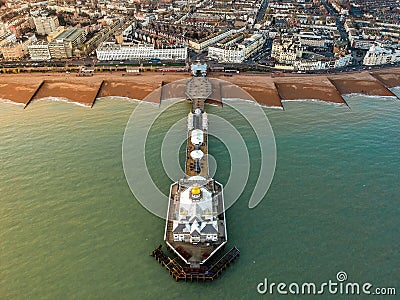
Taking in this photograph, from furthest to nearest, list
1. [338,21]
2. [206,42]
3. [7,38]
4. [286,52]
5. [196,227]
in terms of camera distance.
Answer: [338,21] → [7,38] → [206,42] → [286,52] → [196,227]

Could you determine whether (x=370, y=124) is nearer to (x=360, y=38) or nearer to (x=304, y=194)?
(x=304, y=194)

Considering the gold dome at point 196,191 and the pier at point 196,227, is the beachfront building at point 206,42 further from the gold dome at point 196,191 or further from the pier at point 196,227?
the gold dome at point 196,191

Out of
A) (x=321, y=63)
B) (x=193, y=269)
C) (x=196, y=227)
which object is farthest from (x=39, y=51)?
(x=193, y=269)

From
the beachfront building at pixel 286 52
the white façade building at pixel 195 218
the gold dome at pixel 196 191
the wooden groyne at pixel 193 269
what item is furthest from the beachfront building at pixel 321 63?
the wooden groyne at pixel 193 269

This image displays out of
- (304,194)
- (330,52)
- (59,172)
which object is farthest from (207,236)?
(330,52)

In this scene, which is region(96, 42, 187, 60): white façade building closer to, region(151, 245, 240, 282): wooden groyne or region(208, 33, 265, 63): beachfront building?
region(208, 33, 265, 63): beachfront building

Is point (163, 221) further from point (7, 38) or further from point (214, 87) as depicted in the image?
point (7, 38)

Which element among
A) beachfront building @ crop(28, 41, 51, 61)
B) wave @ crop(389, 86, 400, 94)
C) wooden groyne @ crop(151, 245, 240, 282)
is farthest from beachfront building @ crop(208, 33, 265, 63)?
wooden groyne @ crop(151, 245, 240, 282)
